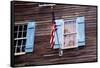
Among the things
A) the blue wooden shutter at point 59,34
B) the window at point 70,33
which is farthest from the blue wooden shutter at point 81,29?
the blue wooden shutter at point 59,34

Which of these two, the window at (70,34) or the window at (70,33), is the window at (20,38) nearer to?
the window at (70,33)

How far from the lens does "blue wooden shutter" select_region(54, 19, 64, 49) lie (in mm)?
2709

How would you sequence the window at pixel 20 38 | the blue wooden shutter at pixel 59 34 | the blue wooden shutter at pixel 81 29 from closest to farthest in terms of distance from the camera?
the window at pixel 20 38 → the blue wooden shutter at pixel 59 34 → the blue wooden shutter at pixel 81 29

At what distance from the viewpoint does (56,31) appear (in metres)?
2.71

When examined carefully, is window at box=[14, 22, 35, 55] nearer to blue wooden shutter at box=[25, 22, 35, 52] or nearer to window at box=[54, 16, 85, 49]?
blue wooden shutter at box=[25, 22, 35, 52]

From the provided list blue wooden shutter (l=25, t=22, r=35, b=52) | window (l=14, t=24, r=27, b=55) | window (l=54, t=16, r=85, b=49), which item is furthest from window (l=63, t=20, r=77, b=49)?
window (l=14, t=24, r=27, b=55)

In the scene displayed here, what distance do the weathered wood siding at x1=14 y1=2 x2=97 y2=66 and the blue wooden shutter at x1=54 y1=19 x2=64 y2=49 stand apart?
0.06 meters

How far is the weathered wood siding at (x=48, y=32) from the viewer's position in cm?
257

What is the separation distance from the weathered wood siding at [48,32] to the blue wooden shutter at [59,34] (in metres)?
0.06

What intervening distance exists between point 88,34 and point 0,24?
3.71ft

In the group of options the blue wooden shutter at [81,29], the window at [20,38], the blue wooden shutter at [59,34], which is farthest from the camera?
the blue wooden shutter at [81,29]

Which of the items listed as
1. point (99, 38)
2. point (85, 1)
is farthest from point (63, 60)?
point (85, 1)

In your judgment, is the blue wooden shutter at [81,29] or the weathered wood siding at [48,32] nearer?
the weathered wood siding at [48,32]

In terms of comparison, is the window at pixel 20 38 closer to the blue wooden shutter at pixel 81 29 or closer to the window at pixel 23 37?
the window at pixel 23 37
